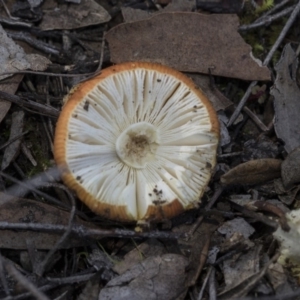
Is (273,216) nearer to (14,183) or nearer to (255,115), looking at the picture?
(255,115)

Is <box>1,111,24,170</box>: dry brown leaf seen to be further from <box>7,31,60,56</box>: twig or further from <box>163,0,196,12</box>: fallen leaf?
<box>163,0,196,12</box>: fallen leaf

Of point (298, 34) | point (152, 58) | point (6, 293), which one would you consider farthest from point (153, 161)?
point (298, 34)

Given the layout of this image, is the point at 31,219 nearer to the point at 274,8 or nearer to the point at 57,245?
the point at 57,245

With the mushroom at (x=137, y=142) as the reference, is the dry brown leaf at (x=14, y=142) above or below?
below

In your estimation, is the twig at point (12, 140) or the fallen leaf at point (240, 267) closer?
the fallen leaf at point (240, 267)

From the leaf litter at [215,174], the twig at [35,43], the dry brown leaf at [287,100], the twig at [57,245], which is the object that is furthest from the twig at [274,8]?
the twig at [57,245]

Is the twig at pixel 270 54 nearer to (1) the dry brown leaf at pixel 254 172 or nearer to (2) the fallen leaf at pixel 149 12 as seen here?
(1) the dry brown leaf at pixel 254 172
